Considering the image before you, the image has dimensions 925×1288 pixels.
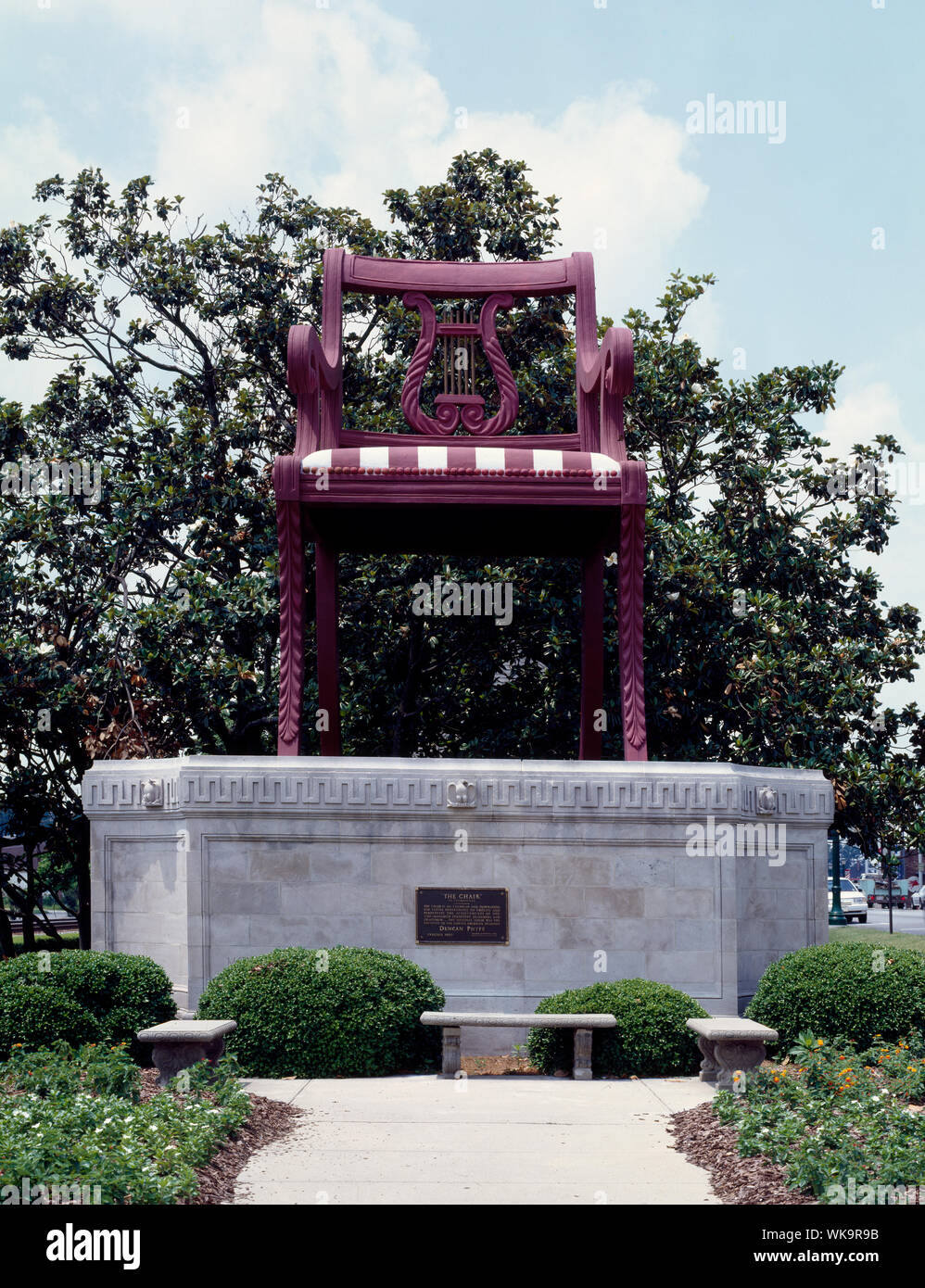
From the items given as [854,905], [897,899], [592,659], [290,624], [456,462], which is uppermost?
[456,462]

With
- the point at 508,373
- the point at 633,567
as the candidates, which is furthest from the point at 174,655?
the point at 633,567

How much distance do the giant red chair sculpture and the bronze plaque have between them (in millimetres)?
1902

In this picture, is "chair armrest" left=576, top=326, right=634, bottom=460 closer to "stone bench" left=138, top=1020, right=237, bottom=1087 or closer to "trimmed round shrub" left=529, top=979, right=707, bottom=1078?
"trimmed round shrub" left=529, top=979, right=707, bottom=1078

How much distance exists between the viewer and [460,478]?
12.4 meters

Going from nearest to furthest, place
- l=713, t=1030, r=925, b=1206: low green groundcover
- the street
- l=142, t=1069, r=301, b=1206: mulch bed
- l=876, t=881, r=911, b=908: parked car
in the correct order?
l=713, t=1030, r=925, b=1206: low green groundcover → l=142, t=1069, r=301, b=1206: mulch bed → the street → l=876, t=881, r=911, b=908: parked car

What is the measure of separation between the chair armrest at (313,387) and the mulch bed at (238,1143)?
254 inches

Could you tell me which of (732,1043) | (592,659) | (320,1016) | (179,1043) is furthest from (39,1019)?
(592,659)

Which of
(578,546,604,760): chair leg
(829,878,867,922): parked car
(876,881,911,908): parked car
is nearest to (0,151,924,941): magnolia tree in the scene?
(578,546,604,760): chair leg

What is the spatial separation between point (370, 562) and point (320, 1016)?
9.49 m

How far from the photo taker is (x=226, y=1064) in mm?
9156

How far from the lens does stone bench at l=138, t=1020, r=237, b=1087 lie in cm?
910

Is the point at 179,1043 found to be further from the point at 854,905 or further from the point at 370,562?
the point at 854,905

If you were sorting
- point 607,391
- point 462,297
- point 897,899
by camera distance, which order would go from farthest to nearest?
point 897,899, point 462,297, point 607,391

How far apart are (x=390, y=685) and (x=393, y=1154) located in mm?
12099
